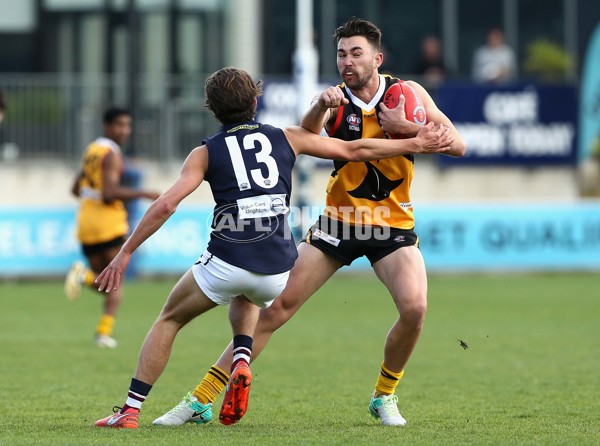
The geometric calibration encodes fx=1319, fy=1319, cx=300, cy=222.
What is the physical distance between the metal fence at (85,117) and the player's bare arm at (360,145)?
583 inches

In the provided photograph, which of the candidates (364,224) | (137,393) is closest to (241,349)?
(137,393)

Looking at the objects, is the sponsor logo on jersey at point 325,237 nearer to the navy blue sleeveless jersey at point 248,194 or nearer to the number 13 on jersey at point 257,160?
the navy blue sleeveless jersey at point 248,194

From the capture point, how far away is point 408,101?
8.23m

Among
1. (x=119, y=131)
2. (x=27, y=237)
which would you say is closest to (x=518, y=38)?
(x=27, y=237)

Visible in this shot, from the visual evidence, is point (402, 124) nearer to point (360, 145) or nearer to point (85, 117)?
point (360, 145)

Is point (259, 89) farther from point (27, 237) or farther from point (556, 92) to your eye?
point (556, 92)

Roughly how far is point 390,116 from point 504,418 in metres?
2.07

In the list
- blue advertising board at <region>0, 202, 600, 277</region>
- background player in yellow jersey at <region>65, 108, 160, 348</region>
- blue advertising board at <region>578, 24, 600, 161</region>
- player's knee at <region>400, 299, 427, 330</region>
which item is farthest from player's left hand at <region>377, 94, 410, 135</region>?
blue advertising board at <region>578, 24, 600, 161</region>

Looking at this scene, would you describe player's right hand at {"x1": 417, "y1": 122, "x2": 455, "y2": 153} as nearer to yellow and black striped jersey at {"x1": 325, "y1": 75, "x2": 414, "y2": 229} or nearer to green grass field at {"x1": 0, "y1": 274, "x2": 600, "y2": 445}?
yellow and black striped jersey at {"x1": 325, "y1": 75, "x2": 414, "y2": 229}

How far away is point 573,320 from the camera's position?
15.6 m

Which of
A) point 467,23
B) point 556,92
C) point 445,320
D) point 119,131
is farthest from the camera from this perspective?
point 467,23

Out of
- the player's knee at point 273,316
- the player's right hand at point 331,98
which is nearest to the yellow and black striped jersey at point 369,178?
the player's right hand at point 331,98

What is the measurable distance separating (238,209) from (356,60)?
1.25 m

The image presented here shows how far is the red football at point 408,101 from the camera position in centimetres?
818
